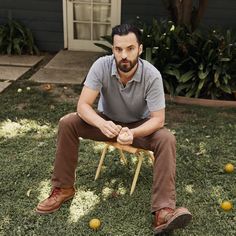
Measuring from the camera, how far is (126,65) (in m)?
3.13

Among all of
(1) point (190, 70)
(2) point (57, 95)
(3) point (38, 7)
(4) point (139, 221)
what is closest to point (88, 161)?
(4) point (139, 221)

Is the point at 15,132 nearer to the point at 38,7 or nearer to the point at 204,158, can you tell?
the point at 204,158

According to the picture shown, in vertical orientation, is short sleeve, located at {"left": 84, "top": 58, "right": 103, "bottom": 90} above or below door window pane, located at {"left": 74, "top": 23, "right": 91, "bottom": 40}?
above

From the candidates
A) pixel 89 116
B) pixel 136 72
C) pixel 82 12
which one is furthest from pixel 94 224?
pixel 82 12

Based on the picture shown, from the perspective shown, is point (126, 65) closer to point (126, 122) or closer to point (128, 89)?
point (128, 89)

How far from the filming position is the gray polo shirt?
3231mm

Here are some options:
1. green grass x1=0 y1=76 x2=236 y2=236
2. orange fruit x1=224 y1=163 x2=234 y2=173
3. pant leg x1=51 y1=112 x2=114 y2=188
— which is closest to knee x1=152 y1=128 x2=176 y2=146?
pant leg x1=51 y1=112 x2=114 y2=188

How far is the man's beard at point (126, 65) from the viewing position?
3.12 m

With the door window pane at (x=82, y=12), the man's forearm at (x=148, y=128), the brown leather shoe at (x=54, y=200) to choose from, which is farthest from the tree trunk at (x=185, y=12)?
the brown leather shoe at (x=54, y=200)

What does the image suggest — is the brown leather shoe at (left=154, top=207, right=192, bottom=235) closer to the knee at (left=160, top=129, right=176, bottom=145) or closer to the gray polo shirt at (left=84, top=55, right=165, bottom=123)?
the knee at (left=160, top=129, right=176, bottom=145)

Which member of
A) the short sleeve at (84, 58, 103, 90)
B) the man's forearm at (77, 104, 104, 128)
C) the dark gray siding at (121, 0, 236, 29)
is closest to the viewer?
the man's forearm at (77, 104, 104, 128)

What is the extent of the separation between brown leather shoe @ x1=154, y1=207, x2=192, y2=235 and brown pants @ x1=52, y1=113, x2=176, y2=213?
0.05 metres

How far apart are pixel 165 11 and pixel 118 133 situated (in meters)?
4.98

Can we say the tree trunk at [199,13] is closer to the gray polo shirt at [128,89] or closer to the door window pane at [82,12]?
the door window pane at [82,12]
